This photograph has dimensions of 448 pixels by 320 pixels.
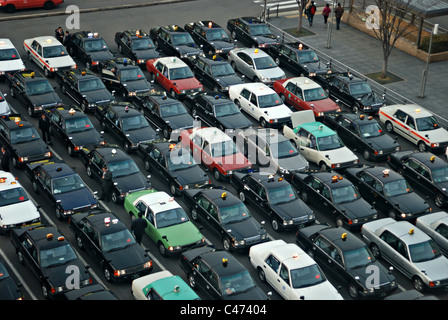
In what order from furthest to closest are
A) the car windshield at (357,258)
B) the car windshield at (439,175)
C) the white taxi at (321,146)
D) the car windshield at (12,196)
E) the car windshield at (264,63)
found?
the car windshield at (264,63) < the white taxi at (321,146) < the car windshield at (439,175) < the car windshield at (12,196) < the car windshield at (357,258)

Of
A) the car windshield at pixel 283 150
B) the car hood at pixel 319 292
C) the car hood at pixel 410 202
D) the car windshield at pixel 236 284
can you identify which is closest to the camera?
the car windshield at pixel 236 284

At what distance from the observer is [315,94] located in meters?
40.0

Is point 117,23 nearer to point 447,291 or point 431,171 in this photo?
point 431,171

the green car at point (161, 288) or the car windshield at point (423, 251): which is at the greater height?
the green car at point (161, 288)

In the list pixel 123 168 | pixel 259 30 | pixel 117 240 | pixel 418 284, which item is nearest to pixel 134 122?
pixel 123 168

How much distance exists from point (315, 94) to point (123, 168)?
1217 centimetres

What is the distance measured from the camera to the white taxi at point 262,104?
38250 millimetres

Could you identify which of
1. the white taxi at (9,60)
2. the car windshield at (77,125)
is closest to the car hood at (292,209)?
the car windshield at (77,125)

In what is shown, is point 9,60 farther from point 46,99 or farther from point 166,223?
point 166,223

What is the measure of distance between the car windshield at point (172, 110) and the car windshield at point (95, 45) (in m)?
8.74

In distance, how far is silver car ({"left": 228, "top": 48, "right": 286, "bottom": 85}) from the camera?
42.5 m

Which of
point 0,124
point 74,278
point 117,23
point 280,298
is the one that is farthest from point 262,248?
point 117,23

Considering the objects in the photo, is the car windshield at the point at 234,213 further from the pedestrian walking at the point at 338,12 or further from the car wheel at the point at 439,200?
the pedestrian walking at the point at 338,12

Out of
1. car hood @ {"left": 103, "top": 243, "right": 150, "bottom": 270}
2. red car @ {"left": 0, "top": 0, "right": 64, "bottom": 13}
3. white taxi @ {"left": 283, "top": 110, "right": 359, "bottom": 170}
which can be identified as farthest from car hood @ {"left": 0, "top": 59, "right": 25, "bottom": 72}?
car hood @ {"left": 103, "top": 243, "right": 150, "bottom": 270}
